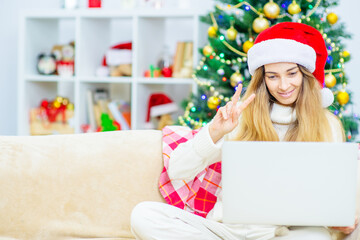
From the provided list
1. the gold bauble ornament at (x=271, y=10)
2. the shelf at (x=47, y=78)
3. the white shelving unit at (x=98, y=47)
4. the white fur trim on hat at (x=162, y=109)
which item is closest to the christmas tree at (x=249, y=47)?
the gold bauble ornament at (x=271, y=10)

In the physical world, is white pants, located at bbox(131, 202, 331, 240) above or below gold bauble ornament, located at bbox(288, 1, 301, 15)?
below

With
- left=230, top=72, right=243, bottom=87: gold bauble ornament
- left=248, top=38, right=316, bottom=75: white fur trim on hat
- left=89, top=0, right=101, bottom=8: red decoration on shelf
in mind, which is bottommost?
left=230, top=72, right=243, bottom=87: gold bauble ornament

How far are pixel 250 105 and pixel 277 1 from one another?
100 cm

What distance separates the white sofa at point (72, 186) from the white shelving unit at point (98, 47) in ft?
4.40

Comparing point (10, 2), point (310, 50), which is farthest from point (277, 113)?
point (10, 2)

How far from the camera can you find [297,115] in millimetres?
1877

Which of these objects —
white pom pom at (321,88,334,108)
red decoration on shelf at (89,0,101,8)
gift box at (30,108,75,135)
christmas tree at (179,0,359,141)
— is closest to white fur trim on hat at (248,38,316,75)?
white pom pom at (321,88,334,108)

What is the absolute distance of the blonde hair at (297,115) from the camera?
1.85 meters

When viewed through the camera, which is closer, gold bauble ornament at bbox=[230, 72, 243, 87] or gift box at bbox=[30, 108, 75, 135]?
gold bauble ornament at bbox=[230, 72, 243, 87]

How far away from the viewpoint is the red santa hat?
3.56m

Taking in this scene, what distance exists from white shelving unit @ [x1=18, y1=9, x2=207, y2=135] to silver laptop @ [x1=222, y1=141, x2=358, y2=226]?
6.21 feet

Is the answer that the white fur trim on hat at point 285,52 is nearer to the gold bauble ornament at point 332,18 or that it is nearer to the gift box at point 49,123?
the gold bauble ornament at point 332,18

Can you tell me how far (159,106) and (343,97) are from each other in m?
1.32

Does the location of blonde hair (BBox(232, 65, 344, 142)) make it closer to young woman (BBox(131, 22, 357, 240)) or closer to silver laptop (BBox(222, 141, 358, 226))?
young woman (BBox(131, 22, 357, 240))
